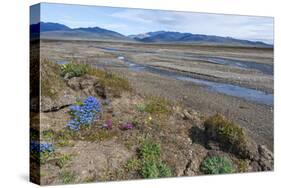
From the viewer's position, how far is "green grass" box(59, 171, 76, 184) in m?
9.98

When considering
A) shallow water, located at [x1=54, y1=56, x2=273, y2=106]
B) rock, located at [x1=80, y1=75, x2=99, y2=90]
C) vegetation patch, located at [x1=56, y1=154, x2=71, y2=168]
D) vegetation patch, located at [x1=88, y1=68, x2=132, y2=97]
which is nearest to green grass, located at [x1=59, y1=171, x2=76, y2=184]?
vegetation patch, located at [x1=56, y1=154, x2=71, y2=168]

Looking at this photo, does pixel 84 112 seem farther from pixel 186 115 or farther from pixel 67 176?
pixel 186 115

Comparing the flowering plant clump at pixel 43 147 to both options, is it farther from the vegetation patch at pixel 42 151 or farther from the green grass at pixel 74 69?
the green grass at pixel 74 69

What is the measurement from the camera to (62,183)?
998 centimetres

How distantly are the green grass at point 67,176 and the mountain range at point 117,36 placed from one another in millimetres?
2017

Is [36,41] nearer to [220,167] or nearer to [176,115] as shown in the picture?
[176,115]

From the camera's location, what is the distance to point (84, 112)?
406 inches

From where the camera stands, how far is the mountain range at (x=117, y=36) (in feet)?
33.0

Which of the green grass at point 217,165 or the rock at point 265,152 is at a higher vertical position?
the rock at point 265,152

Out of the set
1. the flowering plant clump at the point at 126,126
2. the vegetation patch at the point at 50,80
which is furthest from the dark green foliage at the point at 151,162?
the vegetation patch at the point at 50,80

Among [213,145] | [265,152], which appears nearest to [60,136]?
[213,145]

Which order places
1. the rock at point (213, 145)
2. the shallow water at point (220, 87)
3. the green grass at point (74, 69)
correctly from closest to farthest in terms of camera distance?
the green grass at point (74, 69) → the shallow water at point (220, 87) → the rock at point (213, 145)

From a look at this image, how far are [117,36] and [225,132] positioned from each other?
2.42 metres

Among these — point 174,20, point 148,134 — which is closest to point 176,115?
point 148,134
